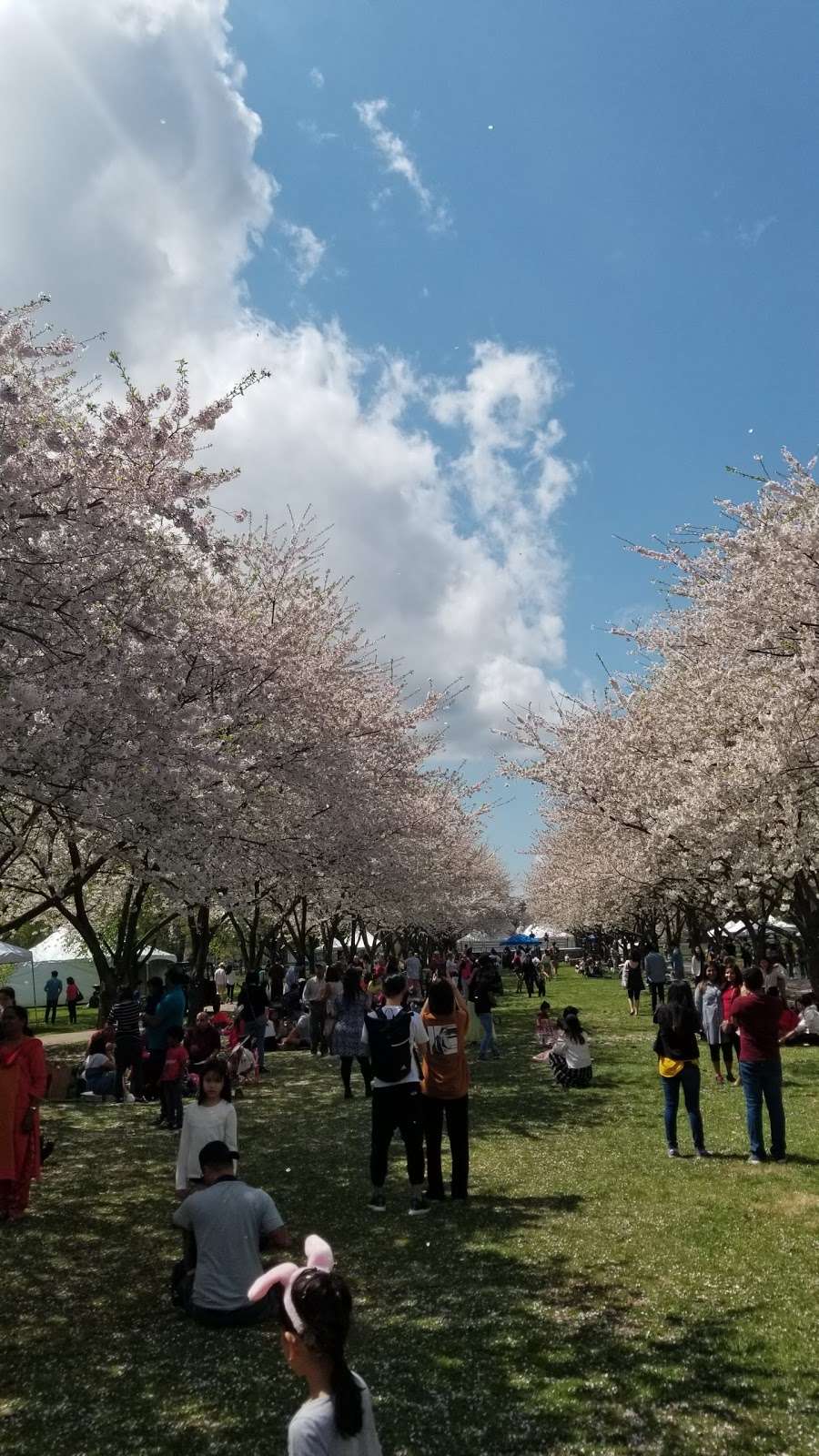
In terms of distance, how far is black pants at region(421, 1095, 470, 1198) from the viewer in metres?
8.12

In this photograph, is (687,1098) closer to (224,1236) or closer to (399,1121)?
(399,1121)

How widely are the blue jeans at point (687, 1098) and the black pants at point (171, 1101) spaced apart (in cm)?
626

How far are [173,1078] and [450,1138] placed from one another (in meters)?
5.33

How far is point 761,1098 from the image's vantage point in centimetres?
921

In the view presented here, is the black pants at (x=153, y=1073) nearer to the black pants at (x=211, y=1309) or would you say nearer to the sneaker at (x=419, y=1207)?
the sneaker at (x=419, y=1207)

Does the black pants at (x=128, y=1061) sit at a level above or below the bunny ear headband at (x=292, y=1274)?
below

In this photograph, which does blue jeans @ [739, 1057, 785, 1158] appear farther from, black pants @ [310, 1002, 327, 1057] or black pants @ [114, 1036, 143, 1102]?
black pants @ [310, 1002, 327, 1057]

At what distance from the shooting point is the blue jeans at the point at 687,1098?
947 cm

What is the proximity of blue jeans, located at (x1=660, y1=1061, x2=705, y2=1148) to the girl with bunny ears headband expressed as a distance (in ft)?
25.3

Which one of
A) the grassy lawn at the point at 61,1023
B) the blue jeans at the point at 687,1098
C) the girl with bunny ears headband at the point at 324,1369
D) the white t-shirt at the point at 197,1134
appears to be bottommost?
the grassy lawn at the point at 61,1023

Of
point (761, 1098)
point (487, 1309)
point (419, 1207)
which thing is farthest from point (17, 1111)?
point (761, 1098)


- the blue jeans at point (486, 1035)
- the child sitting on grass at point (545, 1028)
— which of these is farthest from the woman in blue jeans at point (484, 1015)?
the child sitting on grass at point (545, 1028)

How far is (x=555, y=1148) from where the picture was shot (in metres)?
10.4

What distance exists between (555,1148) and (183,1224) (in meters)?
5.99
